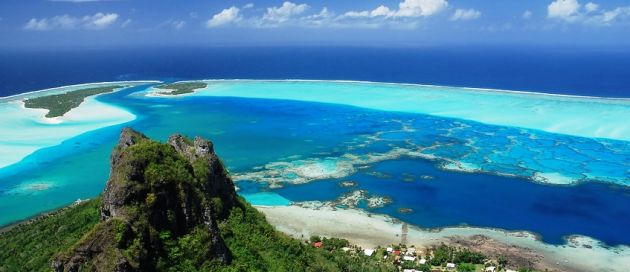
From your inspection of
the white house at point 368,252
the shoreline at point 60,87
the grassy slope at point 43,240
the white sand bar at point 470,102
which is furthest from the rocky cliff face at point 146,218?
the shoreline at point 60,87

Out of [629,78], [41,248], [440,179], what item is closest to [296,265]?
[41,248]

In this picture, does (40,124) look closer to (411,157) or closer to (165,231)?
(411,157)

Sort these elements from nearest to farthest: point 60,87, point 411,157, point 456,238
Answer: point 456,238, point 411,157, point 60,87

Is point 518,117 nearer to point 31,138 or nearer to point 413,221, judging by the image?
point 413,221

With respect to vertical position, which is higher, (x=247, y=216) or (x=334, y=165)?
(x=247, y=216)

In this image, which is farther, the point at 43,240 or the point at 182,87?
the point at 182,87

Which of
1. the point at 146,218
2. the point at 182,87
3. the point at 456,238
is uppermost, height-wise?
the point at 146,218

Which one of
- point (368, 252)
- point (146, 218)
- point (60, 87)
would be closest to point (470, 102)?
point (368, 252)
